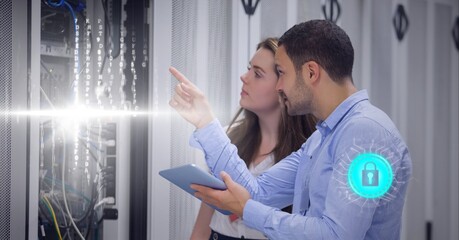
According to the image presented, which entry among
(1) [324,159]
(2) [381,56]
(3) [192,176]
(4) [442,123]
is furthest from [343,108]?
(4) [442,123]

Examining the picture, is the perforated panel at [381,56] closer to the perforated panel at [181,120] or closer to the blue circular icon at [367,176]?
the perforated panel at [181,120]

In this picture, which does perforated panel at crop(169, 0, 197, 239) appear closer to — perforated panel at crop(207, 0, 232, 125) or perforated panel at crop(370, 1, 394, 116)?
perforated panel at crop(207, 0, 232, 125)

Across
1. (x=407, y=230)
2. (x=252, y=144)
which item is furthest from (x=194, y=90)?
(x=407, y=230)

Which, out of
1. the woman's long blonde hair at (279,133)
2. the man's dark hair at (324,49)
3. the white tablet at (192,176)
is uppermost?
the man's dark hair at (324,49)

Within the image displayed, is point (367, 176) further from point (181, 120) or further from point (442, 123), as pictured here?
point (442, 123)

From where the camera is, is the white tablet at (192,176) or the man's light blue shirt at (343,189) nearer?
the man's light blue shirt at (343,189)

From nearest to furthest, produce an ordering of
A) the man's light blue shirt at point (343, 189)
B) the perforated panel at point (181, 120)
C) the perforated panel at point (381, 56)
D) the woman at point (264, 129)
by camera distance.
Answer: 1. the man's light blue shirt at point (343, 189)
2. the woman at point (264, 129)
3. the perforated panel at point (181, 120)
4. the perforated panel at point (381, 56)

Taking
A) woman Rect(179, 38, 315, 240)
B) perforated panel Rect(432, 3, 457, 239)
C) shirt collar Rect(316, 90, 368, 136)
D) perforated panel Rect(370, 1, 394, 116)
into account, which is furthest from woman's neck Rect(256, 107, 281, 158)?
perforated panel Rect(432, 3, 457, 239)

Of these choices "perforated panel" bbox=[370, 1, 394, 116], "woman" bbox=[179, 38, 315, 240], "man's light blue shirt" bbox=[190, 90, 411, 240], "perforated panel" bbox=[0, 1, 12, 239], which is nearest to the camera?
"man's light blue shirt" bbox=[190, 90, 411, 240]

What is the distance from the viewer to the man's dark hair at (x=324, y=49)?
1.25 meters

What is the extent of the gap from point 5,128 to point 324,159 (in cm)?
113

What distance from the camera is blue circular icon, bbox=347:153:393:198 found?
109cm

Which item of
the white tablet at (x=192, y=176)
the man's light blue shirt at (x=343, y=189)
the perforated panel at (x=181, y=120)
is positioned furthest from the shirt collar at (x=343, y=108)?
the perforated panel at (x=181, y=120)

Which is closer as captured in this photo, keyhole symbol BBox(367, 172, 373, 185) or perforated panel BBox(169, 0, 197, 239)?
keyhole symbol BBox(367, 172, 373, 185)
